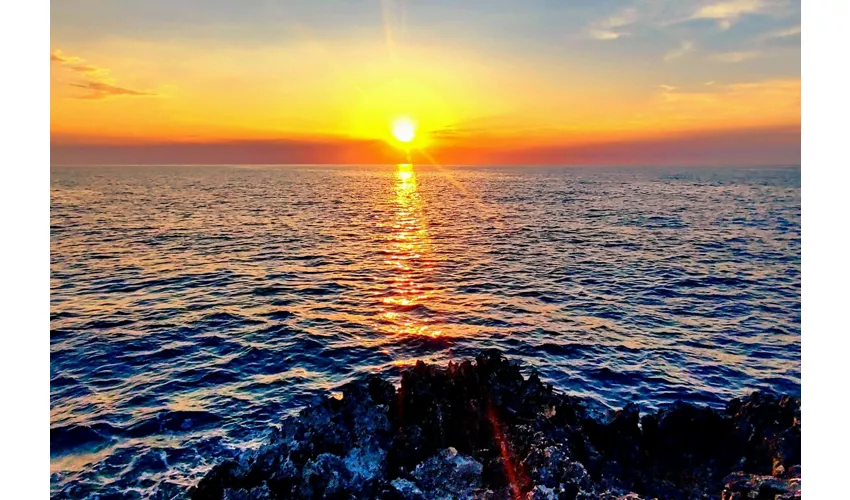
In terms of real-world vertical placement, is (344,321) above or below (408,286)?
below

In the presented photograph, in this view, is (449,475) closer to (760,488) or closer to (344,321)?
(760,488)

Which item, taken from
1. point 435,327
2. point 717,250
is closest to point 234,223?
point 435,327

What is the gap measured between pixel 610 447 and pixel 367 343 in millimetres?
11679

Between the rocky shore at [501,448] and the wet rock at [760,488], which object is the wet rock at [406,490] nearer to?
the rocky shore at [501,448]

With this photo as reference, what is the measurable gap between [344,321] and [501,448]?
1455 cm

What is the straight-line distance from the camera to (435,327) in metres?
24.1

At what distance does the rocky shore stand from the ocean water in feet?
11.2

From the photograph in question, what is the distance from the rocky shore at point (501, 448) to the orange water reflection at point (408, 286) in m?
9.79

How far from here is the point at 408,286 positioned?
31672mm

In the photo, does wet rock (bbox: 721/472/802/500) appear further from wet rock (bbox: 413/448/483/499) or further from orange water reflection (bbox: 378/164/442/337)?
orange water reflection (bbox: 378/164/442/337)

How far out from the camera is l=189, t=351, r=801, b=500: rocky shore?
10.7 m

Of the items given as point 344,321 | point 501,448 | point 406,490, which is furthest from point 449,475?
point 344,321

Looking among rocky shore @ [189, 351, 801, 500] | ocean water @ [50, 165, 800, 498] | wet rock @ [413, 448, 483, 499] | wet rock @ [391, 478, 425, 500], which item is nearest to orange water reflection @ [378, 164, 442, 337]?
ocean water @ [50, 165, 800, 498]
